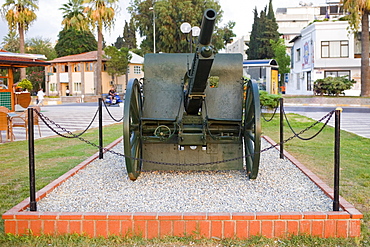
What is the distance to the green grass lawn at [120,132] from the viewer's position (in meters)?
4.38

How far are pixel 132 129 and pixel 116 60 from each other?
42.8 meters

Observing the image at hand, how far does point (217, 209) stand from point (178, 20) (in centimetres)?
3979

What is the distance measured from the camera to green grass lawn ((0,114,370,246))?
14.4 ft

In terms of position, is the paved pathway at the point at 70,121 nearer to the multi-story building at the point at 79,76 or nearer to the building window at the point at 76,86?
the multi-story building at the point at 79,76

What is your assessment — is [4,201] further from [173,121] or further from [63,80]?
[63,80]

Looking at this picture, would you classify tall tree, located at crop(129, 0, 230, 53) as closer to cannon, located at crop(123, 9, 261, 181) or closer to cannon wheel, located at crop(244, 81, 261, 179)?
cannon, located at crop(123, 9, 261, 181)

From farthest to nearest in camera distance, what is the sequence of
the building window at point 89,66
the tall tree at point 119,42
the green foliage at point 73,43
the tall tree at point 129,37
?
the tall tree at point 119,42 → the tall tree at point 129,37 → the green foliage at point 73,43 → the building window at point 89,66

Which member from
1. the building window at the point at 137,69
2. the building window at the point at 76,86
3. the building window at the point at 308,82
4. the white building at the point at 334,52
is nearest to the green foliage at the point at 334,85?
the white building at the point at 334,52

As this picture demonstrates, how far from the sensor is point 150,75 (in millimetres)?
7230

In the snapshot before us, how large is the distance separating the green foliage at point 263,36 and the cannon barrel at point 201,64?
55.7 meters

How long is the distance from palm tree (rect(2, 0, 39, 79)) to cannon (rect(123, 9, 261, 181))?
3132 cm

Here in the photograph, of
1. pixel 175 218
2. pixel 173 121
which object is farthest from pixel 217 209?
pixel 173 121

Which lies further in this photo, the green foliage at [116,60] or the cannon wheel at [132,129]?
the green foliage at [116,60]

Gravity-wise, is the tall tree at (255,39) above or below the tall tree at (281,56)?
above
